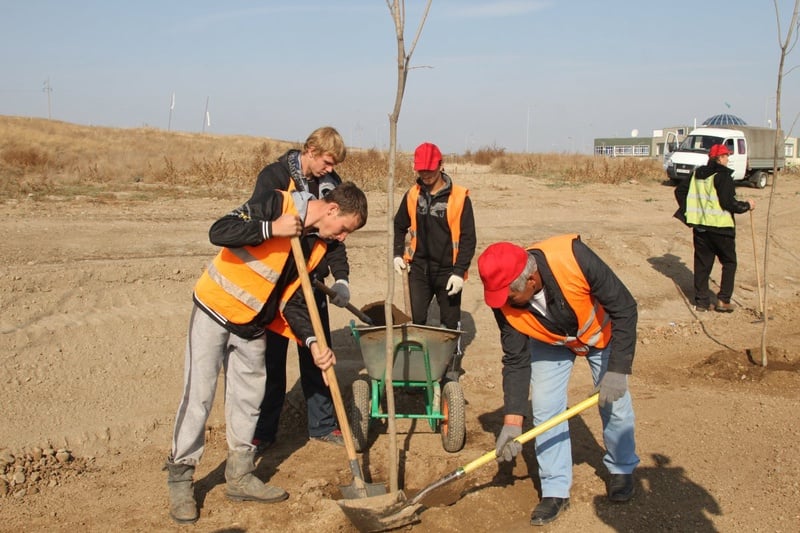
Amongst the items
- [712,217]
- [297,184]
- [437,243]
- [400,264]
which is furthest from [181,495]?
[712,217]

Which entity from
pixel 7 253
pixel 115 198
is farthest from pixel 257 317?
pixel 115 198

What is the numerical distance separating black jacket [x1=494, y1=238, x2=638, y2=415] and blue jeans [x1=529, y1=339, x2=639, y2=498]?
0.46 ft

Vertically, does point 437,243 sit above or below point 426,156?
below

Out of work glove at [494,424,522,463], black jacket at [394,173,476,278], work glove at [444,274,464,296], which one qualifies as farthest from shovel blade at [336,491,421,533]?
black jacket at [394,173,476,278]

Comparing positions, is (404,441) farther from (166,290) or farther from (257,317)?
(166,290)

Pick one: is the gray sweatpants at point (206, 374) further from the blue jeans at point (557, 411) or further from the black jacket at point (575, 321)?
the blue jeans at point (557, 411)

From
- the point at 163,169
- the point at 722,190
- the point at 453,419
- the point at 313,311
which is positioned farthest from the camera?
the point at 163,169

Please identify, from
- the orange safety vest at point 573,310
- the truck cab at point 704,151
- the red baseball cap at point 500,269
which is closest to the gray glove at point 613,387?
the orange safety vest at point 573,310

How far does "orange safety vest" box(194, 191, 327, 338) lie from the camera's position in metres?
3.76

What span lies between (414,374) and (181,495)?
5.24 ft

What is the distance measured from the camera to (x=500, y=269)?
333 centimetres

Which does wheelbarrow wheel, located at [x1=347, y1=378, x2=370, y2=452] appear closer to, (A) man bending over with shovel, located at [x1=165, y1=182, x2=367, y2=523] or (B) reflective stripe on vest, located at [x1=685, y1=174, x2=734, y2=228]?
(A) man bending over with shovel, located at [x1=165, y1=182, x2=367, y2=523]

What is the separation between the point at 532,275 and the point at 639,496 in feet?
5.40

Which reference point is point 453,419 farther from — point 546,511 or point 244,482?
point 244,482
